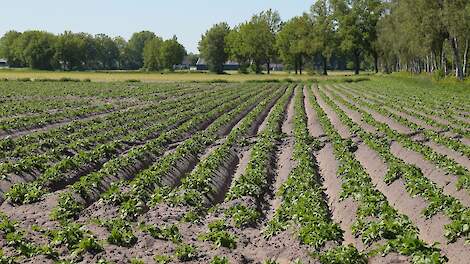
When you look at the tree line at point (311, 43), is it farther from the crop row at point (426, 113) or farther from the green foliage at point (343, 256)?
the green foliage at point (343, 256)

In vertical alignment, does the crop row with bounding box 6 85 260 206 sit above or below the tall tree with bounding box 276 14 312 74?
below

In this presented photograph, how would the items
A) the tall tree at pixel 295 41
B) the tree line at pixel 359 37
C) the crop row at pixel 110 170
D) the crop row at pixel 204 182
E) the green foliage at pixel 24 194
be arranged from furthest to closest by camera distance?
the tall tree at pixel 295 41, the tree line at pixel 359 37, the green foliage at pixel 24 194, the crop row at pixel 204 182, the crop row at pixel 110 170

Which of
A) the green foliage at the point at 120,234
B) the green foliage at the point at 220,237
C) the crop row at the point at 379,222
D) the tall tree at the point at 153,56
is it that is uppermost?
the tall tree at the point at 153,56

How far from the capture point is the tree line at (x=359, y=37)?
215ft

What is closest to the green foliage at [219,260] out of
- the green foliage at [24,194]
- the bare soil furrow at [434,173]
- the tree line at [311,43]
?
the bare soil furrow at [434,173]

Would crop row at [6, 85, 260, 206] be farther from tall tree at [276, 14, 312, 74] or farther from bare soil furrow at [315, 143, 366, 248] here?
tall tree at [276, 14, 312, 74]

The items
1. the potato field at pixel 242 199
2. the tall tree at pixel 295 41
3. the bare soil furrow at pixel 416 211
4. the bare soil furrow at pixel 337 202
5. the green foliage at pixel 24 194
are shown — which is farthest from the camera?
the tall tree at pixel 295 41

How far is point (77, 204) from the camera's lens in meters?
14.3

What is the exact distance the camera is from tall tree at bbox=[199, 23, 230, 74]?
157 meters

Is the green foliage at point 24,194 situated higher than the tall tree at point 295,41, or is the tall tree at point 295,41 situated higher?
the tall tree at point 295,41

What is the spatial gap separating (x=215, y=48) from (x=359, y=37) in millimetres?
47011

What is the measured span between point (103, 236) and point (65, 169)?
711 cm

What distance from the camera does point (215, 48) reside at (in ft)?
520

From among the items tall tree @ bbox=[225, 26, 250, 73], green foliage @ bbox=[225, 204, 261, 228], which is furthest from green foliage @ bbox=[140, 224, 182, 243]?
tall tree @ bbox=[225, 26, 250, 73]
